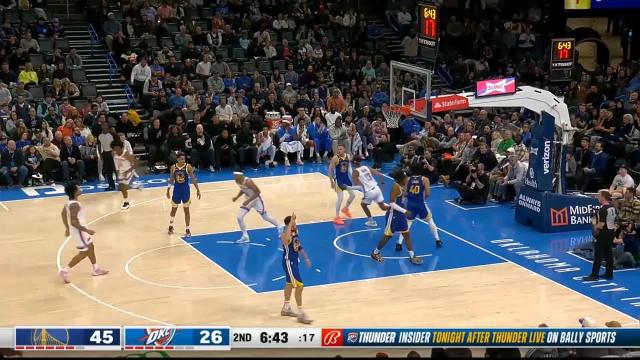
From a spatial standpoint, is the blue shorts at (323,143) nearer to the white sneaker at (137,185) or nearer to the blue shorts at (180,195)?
the white sneaker at (137,185)

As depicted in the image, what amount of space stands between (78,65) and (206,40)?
4.61 metres

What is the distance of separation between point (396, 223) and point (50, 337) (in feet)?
27.8

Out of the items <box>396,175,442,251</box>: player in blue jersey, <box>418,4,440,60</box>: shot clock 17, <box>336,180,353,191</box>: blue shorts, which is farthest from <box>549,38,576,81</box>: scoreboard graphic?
<box>396,175,442,251</box>: player in blue jersey

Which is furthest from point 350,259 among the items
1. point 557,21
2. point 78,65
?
point 557,21

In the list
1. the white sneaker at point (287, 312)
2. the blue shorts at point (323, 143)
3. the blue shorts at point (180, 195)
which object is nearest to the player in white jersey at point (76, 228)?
the blue shorts at point (180, 195)

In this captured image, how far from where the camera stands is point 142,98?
32.2m

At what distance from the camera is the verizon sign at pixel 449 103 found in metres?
25.2

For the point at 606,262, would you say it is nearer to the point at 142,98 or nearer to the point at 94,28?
the point at 142,98

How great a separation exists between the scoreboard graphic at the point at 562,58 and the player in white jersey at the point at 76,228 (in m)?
18.1

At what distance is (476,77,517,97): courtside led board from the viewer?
23.9 metres

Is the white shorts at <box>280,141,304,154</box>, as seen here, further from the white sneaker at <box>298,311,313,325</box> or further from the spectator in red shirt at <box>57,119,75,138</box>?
the white sneaker at <box>298,311,313,325</box>

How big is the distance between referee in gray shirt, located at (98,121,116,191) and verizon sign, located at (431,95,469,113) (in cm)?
862

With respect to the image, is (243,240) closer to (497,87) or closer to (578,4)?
(497,87)

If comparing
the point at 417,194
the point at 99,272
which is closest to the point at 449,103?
the point at 417,194
